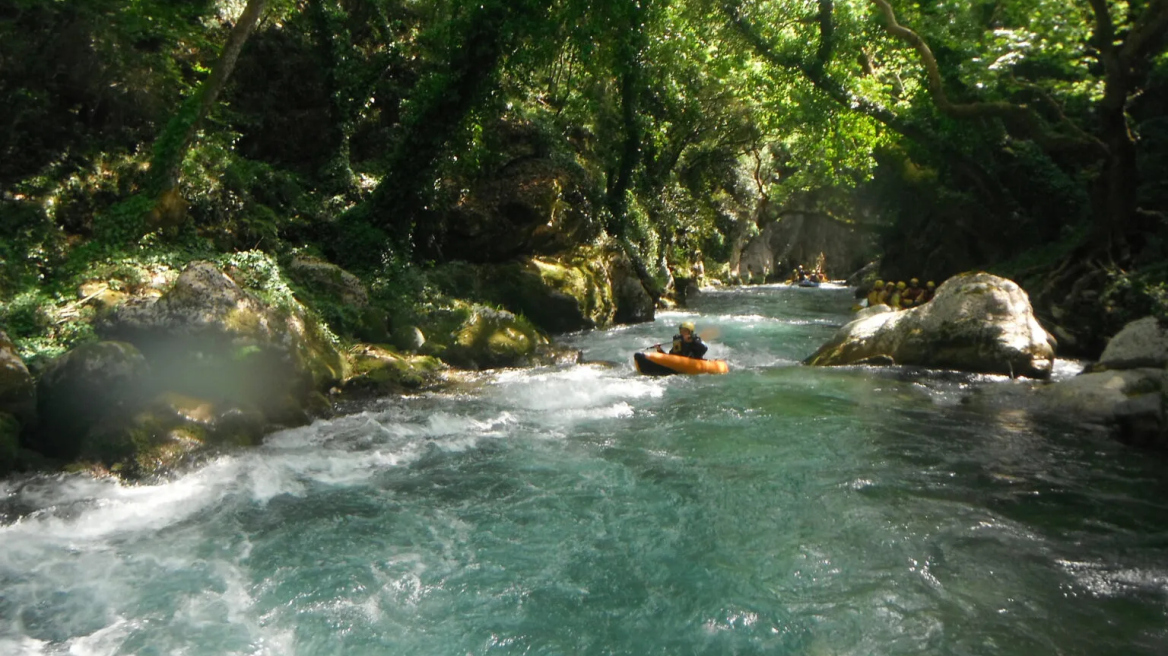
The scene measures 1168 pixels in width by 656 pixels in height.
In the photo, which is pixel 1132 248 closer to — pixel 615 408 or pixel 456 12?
pixel 615 408

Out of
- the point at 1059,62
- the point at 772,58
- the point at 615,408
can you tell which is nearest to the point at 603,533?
the point at 615,408

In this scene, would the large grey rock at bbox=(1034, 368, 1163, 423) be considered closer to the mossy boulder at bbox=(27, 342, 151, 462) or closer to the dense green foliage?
the dense green foliage

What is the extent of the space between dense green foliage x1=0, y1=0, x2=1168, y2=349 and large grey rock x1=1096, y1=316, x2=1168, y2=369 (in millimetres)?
1670

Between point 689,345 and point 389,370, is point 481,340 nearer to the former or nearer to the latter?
point 389,370

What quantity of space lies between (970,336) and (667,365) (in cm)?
452

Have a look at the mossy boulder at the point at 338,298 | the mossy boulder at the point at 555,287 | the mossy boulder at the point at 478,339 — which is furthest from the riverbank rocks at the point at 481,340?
the mossy boulder at the point at 555,287

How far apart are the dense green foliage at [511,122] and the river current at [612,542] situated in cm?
408

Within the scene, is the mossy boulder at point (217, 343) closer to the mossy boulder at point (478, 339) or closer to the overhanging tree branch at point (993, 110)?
the mossy boulder at point (478, 339)

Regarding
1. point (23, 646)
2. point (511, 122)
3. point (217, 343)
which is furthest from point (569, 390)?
point (511, 122)

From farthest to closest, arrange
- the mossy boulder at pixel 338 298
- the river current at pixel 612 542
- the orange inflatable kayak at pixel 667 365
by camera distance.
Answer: the orange inflatable kayak at pixel 667 365
the mossy boulder at pixel 338 298
the river current at pixel 612 542

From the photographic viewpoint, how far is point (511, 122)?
19.4 m

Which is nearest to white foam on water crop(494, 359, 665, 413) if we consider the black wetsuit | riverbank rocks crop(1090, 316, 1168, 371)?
the black wetsuit

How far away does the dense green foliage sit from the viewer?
12.2 meters

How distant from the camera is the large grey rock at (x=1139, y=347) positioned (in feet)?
34.6
